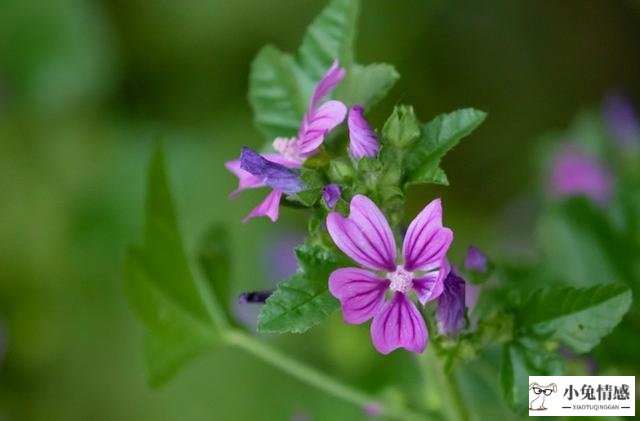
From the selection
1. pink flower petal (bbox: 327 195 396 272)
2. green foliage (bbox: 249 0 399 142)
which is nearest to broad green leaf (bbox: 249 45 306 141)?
green foliage (bbox: 249 0 399 142)

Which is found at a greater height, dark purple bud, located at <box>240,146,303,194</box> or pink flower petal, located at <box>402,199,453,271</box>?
dark purple bud, located at <box>240,146,303,194</box>

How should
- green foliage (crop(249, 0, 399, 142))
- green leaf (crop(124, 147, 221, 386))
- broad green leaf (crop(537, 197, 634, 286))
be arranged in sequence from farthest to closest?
broad green leaf (crop(537, 197, 634, 286)) < green leaf (crop(124, 147, 221, 386)) < green foliage (crop(249, 0, 399, 142))

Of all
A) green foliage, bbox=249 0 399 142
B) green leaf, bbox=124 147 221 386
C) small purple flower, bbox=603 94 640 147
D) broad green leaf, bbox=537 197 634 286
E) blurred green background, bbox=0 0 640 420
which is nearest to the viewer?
green foliage, bbox=249 0 399 142

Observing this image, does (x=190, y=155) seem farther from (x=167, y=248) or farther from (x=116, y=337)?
(x=167, y=248)

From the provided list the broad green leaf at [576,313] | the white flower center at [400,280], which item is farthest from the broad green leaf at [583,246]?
the white flower center at [400,280]

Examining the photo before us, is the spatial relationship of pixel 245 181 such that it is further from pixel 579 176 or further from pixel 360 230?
pixel 579 176

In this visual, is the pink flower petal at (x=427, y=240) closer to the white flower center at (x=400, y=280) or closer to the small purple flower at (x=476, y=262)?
the white flower center at (x=400, y=280)

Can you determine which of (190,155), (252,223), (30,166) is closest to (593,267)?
(252,223)

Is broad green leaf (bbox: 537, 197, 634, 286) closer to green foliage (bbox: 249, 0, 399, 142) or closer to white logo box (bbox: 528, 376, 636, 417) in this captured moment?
white logo box (bbox: 528, 376, 636, 417)

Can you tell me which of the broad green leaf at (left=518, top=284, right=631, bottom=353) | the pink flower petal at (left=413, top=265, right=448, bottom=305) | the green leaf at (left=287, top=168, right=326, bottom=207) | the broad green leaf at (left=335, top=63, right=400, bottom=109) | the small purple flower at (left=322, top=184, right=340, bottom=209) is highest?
the broad green leaf at (left=335, top=63, right=400, bottom=109)
